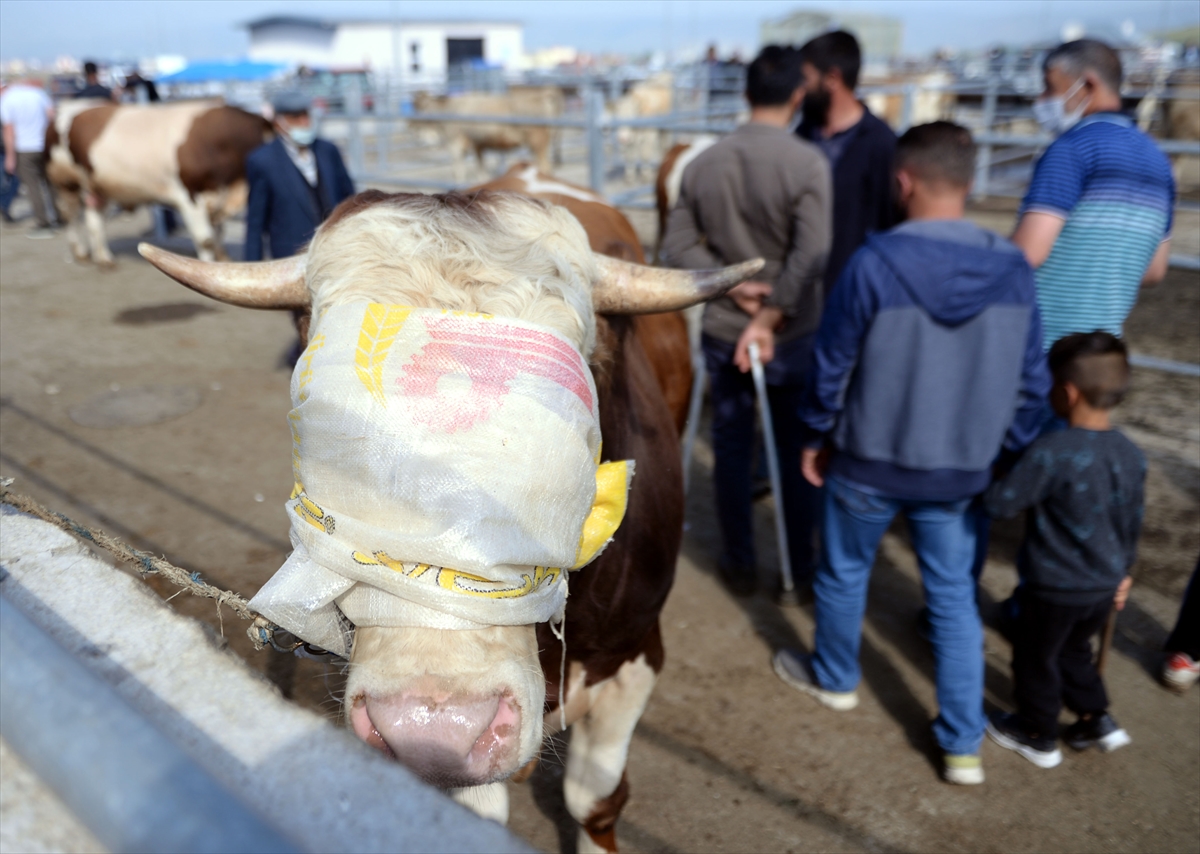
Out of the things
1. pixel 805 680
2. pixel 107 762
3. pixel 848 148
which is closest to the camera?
pixel 107 762

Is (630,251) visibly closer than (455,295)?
No

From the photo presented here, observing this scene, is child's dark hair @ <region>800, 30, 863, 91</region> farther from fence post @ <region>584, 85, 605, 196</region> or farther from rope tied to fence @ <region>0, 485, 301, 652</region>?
rope tied to fence @ <region>0, 485, 301, 652</region>

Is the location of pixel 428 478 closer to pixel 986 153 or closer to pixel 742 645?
pixel 742 645

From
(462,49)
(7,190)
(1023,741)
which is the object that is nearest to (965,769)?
(1023,741)

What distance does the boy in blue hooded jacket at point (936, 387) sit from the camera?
2.25 m

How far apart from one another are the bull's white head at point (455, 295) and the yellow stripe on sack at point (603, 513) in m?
0.18

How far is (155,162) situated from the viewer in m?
8.88

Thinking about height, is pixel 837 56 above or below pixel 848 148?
above

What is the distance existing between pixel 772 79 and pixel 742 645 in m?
2.24

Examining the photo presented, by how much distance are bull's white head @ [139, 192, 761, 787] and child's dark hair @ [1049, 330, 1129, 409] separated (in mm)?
1155

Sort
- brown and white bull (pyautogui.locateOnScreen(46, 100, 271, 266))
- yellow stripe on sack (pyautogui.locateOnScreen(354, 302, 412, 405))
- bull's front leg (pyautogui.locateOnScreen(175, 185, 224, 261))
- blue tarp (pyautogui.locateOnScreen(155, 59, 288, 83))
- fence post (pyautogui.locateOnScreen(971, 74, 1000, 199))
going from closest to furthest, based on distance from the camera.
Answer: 1. yellow stripe on sack (pyautogui.locateOnScreen(354, 302, 412, 405))
2. brown and white bull (pyautogui.locateOnScreen(46, 100, 271, 266))
3. bull's front leg (pyautogui.locateOnScreen(175, 185, 224, 261))
4. fence post (pyautogui.locateOnScreen(971, 74, 1000, 199))
5. blue tarp (pyautogui.locateOnScreen(155, 59, 288, 83))

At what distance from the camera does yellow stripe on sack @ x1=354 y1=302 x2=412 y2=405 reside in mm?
1252

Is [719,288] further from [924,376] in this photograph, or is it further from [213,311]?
[213,311]

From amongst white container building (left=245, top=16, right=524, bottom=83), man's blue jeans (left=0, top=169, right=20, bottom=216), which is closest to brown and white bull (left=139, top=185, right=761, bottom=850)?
man's blue jeans (left=0, top=169, right=20, bottom=216)
